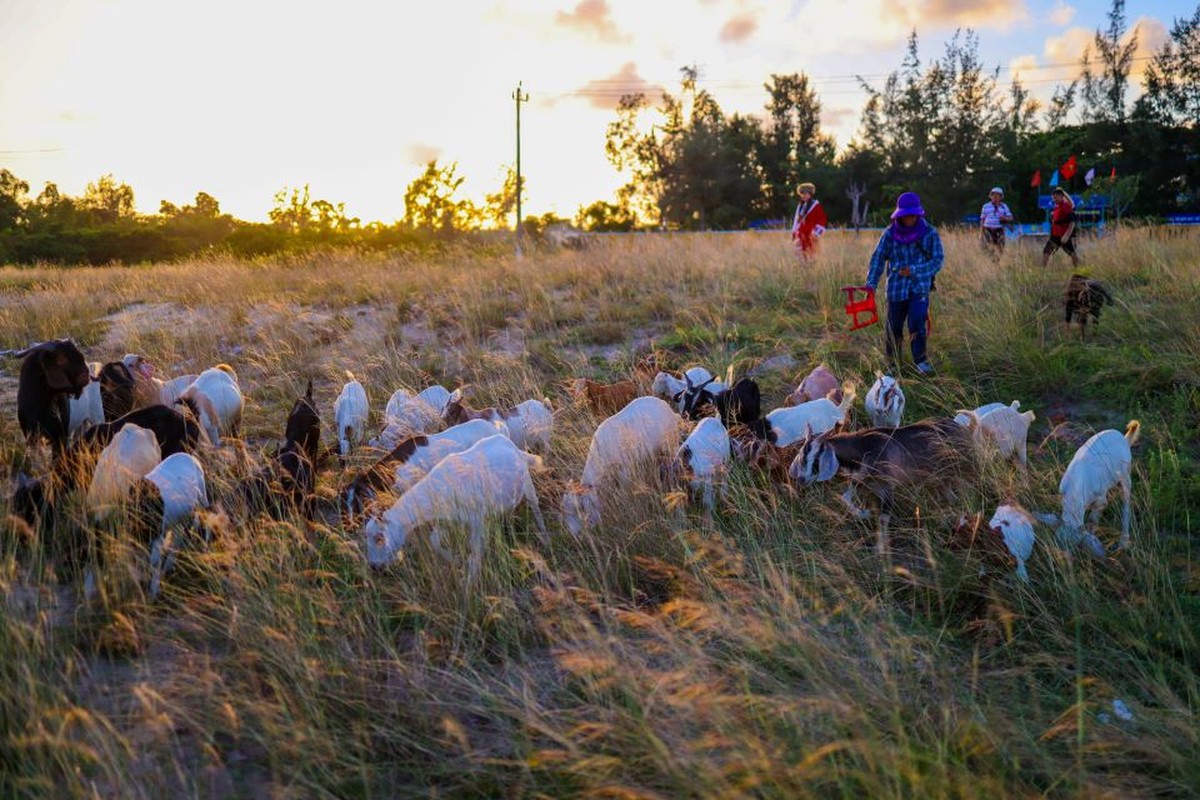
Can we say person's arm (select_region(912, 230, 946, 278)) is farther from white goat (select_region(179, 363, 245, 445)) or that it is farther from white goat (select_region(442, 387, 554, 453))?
white goat (select_region(179, 363, 245, 445))

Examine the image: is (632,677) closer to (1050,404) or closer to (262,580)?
(262,580)

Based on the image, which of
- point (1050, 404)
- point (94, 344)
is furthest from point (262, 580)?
point (94, 344)

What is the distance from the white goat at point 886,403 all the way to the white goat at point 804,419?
322 mm

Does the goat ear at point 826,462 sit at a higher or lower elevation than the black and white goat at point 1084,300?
lower

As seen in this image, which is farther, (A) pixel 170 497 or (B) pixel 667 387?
(B) pixel 667 387

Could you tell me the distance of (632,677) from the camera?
353 cm

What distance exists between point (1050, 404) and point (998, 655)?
14.5ft

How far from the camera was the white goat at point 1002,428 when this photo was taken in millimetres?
6281

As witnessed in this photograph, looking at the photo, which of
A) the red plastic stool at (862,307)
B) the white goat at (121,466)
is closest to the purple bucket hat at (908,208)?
the red plastic stool at (862,307)

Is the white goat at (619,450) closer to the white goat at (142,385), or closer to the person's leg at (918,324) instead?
the person's leg at (918,324)

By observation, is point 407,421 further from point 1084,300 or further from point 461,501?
point 1084,300

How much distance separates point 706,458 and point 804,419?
1461 millimetres

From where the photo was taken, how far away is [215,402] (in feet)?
25.1

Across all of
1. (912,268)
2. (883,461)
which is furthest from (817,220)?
(883,461)
